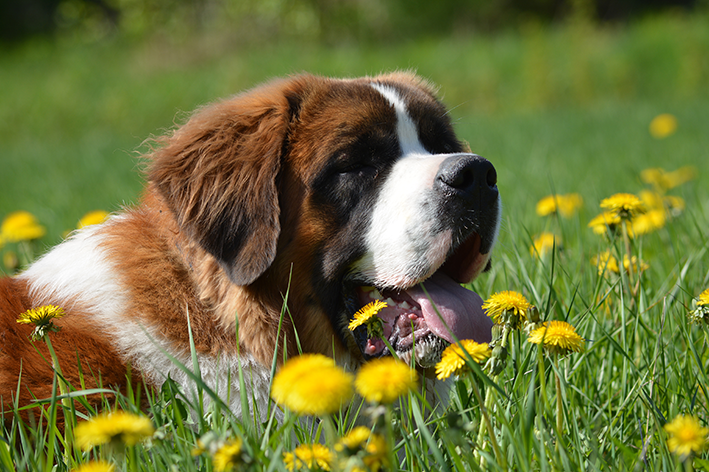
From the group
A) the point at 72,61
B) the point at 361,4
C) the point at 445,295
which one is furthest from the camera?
the point at 361,4

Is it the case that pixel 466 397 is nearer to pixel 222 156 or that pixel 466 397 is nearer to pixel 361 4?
pixel 222 156

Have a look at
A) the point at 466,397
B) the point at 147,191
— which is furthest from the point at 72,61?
the point at 466,397

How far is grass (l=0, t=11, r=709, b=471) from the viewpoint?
157cm

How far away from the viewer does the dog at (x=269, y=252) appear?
210cm

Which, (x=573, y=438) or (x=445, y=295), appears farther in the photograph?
(x=445, y=295)

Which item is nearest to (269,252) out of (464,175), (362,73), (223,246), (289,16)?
(223,246)

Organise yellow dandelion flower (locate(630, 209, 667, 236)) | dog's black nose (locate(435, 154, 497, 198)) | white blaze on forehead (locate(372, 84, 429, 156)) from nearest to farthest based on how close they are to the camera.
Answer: dog's black nose (locate(435, 154, 497, 198)) < white blaze on forehead (locate(372, 84, 429, 156)) < yellow dandelion flower (locate(630, 209, 667, 236))

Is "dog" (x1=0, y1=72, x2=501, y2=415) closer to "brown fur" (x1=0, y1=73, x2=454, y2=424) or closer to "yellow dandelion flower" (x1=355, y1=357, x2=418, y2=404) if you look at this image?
"brown fur" (x1=0, y1=73, x2=454, y2=424)

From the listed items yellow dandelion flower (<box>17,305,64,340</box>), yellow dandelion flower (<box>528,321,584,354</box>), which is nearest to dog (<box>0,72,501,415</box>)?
yellow dandelion flower (<box>17,305,64,340</box>)

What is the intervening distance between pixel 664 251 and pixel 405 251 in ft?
5.64

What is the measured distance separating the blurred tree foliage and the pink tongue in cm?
1793

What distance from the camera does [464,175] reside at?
7.26ft

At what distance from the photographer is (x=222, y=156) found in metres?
2.29

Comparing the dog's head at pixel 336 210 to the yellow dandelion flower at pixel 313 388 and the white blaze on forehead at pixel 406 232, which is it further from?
the yellow dandelion flower at pixel 313 388
